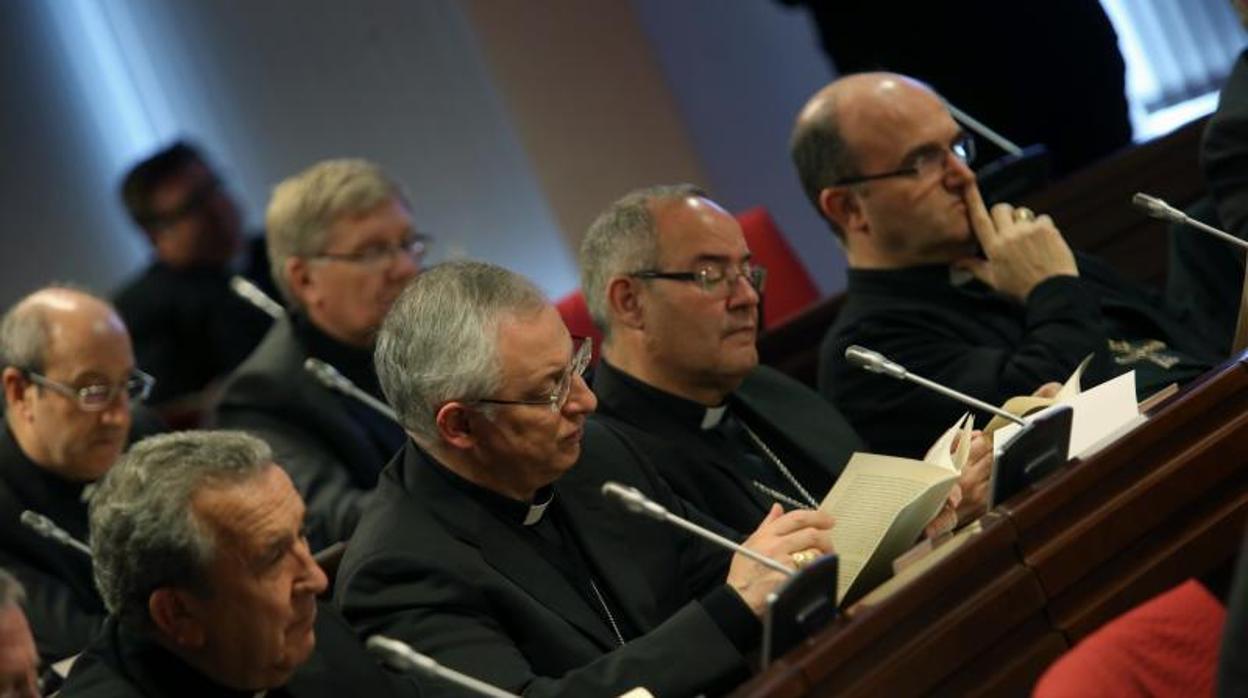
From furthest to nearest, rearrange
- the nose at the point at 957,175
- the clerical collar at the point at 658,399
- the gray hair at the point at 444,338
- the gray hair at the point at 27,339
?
1. the gray hair at the point at 27,339
2. the nose at the point at 957,175
3. the clerical collar at the point at 658,399
4. the gray hair at the point at 444,338

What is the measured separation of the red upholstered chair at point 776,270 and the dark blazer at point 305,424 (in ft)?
4.03

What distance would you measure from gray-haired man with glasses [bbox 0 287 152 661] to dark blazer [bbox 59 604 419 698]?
1.43 metres

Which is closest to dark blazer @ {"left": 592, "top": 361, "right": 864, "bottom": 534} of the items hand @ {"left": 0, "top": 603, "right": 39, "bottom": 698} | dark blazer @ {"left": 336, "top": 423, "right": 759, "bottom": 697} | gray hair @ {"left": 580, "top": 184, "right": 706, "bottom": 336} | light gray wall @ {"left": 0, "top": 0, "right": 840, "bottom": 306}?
gray hair @ {"left": 580, "top": 184, "right": 706, "bottom": 336}

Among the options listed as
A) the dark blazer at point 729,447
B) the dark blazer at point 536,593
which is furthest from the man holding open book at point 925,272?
the dark blazer at point 536,593

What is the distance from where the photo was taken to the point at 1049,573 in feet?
8.68

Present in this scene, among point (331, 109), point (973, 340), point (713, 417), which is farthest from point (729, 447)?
point (331, 109)

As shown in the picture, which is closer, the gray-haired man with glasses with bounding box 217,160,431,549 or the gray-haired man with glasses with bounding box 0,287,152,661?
the gray-haired man with glasses with bounding box 0,287,152,661

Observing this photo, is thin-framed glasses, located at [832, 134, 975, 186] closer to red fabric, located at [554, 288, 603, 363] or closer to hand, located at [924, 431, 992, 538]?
red fabric, located at [554, 288, 603, 363]

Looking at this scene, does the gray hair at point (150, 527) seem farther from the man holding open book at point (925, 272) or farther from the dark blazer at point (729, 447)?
the man holding open book at point (925, 272)

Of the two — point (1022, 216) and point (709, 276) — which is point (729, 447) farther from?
point (1022, 216)

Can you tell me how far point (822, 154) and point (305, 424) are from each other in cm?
129

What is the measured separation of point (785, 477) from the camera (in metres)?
3.89

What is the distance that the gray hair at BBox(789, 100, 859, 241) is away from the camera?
13.9 ft

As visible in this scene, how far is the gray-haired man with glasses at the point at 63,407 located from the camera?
4219mm
